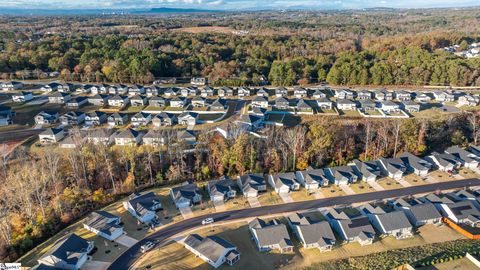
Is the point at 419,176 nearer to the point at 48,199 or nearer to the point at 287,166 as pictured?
the point at 287,166

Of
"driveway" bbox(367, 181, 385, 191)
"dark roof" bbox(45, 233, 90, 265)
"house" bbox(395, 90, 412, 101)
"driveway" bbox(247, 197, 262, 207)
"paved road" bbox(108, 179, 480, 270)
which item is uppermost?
"house" bbox(395, 90, 412, 101)

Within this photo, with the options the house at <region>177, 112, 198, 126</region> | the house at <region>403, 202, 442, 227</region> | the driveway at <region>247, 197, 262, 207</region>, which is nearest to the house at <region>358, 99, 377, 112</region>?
the house at <region>177, 112, 198, 126</region>

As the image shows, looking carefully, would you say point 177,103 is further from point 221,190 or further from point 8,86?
point 8,86

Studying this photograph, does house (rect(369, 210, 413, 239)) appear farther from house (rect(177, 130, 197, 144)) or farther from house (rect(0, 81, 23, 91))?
house (rect(0, 81, 23, 91))

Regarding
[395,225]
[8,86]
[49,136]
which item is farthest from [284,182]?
[8,86]

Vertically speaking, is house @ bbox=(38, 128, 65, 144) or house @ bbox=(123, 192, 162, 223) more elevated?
house @ bbox=(38, 128, 65, 144)

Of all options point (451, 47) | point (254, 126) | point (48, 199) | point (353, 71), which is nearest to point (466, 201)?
point (254, 126)

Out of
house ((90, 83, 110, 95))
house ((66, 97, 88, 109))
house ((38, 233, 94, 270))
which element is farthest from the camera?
house ((90, 83, 110, 95))

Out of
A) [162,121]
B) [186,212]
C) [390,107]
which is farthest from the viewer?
[390,107]
